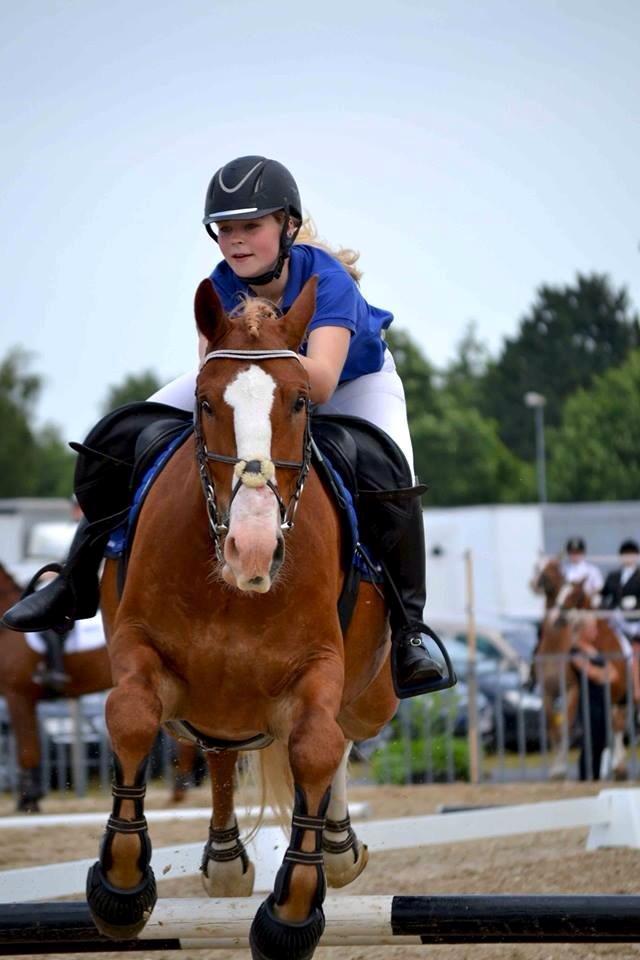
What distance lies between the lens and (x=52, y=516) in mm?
30219

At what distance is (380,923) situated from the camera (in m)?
4.55

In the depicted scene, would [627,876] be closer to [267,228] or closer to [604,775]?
[267,228]

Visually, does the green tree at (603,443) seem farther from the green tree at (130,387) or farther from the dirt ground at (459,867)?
the green tree at (130,387)

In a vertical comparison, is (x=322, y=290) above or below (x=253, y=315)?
above

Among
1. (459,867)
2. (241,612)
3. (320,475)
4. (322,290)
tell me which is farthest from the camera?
(459,867)

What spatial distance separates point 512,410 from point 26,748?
192 feet

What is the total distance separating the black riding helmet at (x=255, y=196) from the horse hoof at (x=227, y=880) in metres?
2.62

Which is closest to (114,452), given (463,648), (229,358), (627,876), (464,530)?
(229,358)

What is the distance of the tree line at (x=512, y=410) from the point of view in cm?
→ 4297

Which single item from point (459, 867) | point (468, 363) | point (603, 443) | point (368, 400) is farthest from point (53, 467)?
point (368, 400)

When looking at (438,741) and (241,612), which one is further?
(438,741)

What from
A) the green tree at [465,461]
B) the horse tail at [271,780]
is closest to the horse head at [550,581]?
the horse tail at [271,780]

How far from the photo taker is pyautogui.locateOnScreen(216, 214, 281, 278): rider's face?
203 inches

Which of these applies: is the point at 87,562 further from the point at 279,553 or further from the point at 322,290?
the point at 279,553
